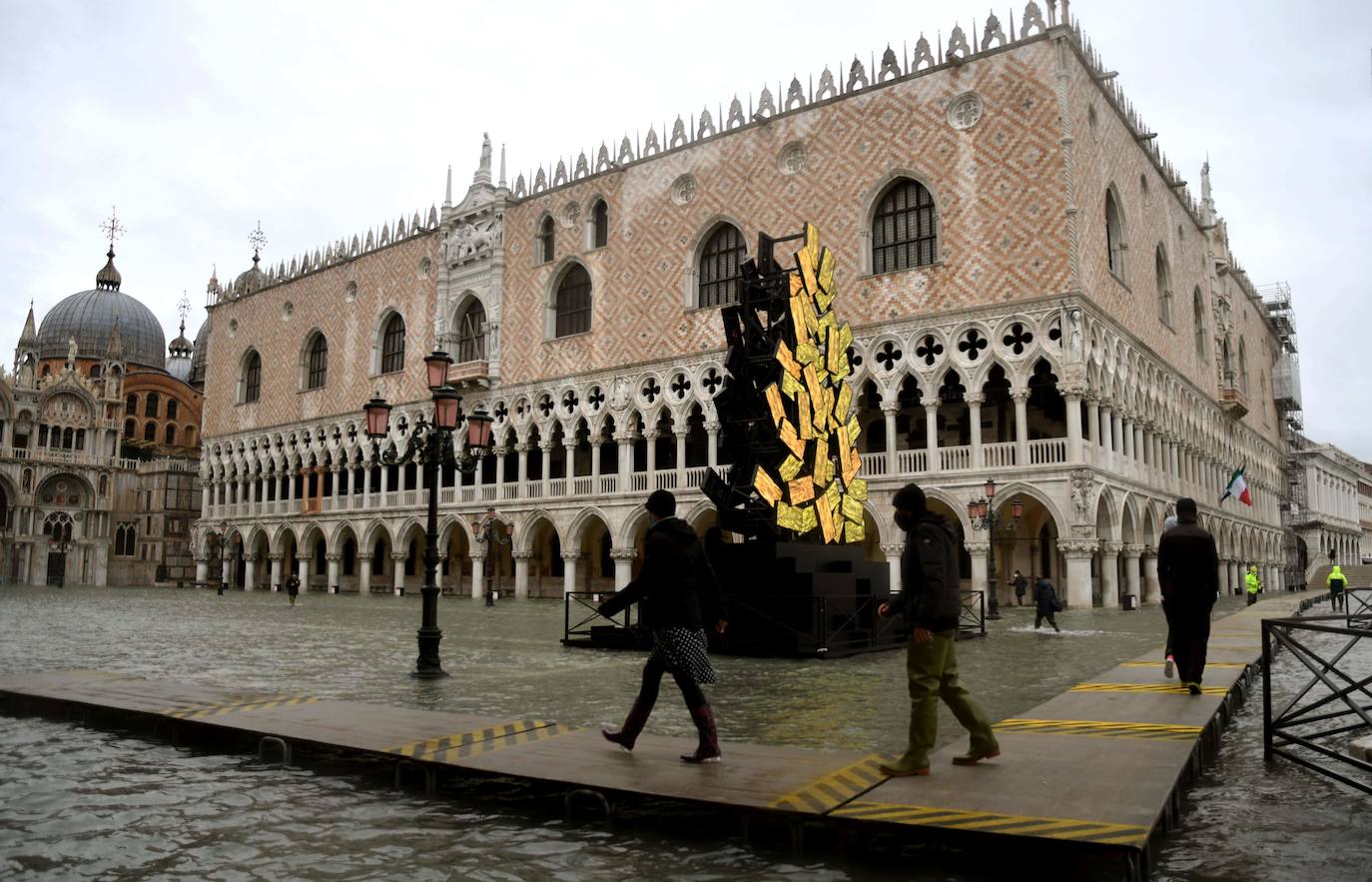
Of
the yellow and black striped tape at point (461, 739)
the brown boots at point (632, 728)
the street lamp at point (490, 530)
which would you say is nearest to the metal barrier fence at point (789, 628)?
the yellow and black striped tape at point (461, 739)

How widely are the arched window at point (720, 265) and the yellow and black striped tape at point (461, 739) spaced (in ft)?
84.3

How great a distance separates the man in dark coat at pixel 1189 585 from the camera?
7.68 metres

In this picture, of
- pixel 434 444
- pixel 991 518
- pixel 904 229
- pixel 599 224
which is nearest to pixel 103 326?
pixel 599 224

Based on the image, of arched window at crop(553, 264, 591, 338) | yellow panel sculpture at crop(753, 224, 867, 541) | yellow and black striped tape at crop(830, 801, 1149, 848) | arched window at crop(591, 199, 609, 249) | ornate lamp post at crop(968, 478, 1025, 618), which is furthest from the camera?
arched window at crop(553, 264, 591, 338)

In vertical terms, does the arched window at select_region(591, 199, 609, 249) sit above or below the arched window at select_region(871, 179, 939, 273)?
above

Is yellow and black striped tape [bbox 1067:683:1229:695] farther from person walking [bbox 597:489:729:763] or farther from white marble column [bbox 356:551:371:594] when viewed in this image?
white marble column [bbox 356:551:371:594]

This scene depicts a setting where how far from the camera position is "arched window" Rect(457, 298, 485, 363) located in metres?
39.5

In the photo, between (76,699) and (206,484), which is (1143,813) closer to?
(76,699)

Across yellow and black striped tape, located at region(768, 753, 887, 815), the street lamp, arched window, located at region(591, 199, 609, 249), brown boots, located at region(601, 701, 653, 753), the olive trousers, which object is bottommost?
yellow and black striped tape, located at region(768, 753, 887, 815)

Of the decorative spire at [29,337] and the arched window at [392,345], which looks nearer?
the arched window at [392,345]

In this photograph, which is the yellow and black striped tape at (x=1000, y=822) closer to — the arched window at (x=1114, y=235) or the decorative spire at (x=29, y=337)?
the arched window at (x=1114, y=235)

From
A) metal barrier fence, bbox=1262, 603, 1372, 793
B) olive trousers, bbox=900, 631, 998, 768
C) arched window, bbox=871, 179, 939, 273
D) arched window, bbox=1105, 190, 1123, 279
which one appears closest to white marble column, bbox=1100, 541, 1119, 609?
arched window, bbox=1105, 190, 1123, 279

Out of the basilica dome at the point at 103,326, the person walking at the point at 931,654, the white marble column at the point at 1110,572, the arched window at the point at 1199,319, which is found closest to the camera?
the person walking at the point at 931,654

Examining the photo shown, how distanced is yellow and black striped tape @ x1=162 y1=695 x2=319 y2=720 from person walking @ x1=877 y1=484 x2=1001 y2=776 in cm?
469
